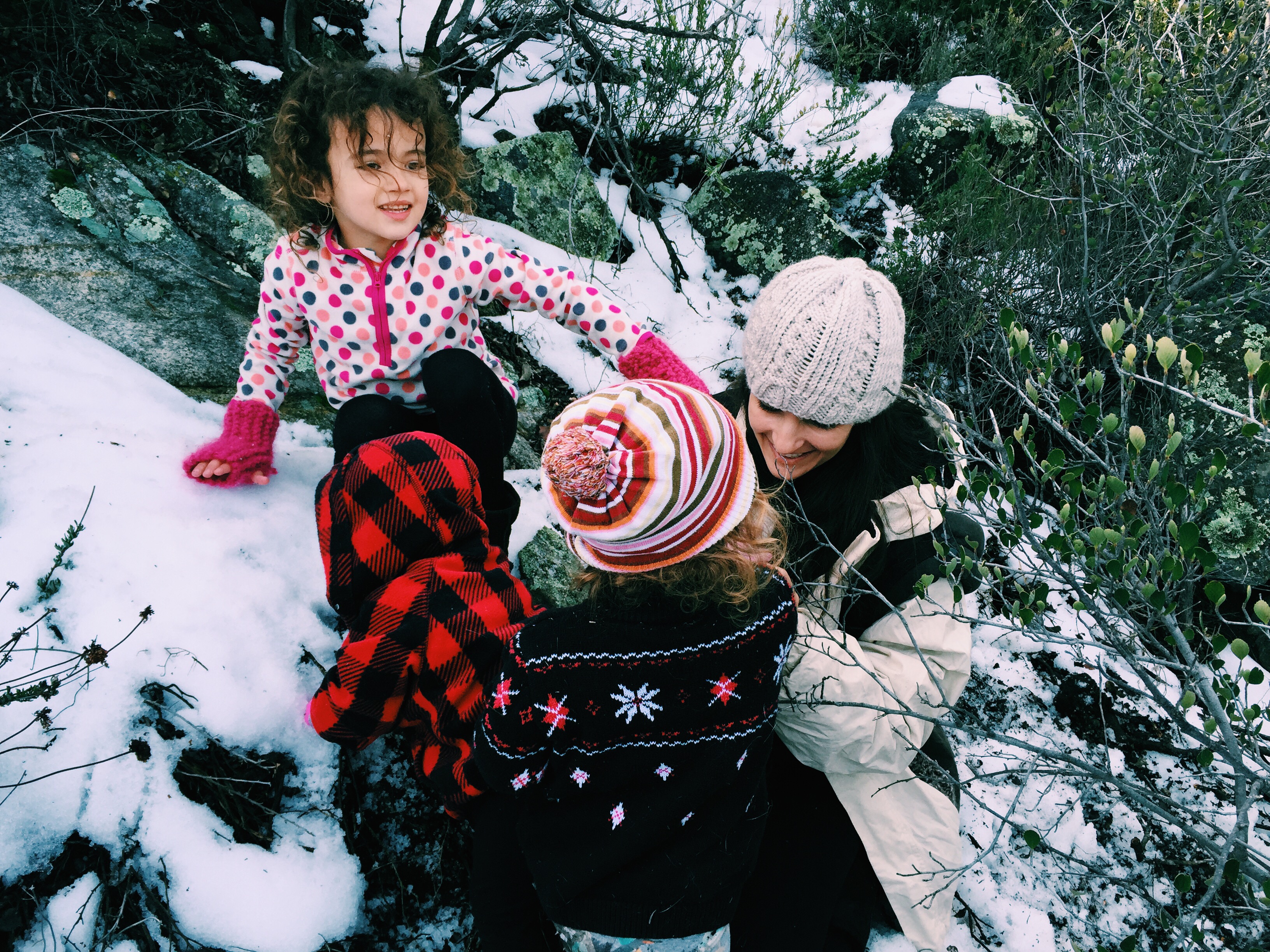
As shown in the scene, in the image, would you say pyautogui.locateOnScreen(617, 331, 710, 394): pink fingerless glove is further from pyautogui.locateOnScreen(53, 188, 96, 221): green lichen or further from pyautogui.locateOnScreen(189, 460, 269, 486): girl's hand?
pyautogui.locateOnScreen(53, 188, 96, 221): green lichen

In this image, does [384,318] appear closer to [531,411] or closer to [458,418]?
[458,418]

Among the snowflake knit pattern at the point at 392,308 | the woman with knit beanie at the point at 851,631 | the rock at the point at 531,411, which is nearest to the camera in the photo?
the woman with knit beanie at the point at 851,631

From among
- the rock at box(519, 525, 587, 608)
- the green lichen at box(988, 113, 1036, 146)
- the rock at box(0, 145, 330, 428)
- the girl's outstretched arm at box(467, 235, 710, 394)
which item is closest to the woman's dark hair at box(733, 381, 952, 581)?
the girl's outstretched arm at box(467, 235, 710, 394)

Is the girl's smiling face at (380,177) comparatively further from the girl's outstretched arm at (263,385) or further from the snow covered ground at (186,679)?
the snow covered ground at (186,679)

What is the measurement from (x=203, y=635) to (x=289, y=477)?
565 millimetres

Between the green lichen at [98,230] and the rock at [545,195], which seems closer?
the green lichen at [98,230]

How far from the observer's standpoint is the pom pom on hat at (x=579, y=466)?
1.07 metres

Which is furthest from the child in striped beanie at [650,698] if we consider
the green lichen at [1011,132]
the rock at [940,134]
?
the green lichen at [1011,132]

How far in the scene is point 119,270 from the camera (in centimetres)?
229

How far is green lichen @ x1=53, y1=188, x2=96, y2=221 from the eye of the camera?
2.29 metres

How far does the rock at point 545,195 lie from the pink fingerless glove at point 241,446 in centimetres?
179

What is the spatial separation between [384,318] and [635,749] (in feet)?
4.18

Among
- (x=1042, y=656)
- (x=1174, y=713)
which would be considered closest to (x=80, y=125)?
(x=1174, y=713)

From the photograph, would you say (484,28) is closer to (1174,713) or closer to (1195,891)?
(1174,713)
